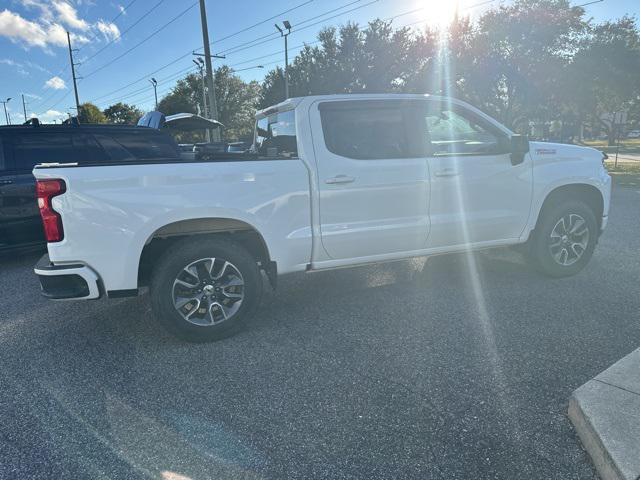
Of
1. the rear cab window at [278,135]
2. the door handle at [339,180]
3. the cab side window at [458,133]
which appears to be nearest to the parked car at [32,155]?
the rear cab window at [278,135]

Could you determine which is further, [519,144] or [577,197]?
[577,197]

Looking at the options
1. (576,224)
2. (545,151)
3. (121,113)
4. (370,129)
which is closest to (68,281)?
(370,129)

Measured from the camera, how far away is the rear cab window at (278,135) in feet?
13.0

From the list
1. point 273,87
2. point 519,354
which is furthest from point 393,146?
point 273,87

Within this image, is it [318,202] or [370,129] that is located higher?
[370,129]

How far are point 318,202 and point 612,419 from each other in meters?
2.40

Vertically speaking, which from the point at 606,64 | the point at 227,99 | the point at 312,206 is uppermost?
the point at 227,99

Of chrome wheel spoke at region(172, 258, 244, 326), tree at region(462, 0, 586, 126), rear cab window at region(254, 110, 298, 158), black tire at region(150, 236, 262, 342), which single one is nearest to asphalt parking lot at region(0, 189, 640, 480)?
black tire at region(150, 236, 262, 342)

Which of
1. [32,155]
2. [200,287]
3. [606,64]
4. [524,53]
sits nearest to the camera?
[200,287]

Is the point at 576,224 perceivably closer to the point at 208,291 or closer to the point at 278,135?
the point at 278,135

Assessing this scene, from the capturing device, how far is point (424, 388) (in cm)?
290

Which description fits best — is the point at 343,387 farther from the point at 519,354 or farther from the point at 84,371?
the point at 84,371

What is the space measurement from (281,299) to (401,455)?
8.23 ft

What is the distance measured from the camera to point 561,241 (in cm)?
483
